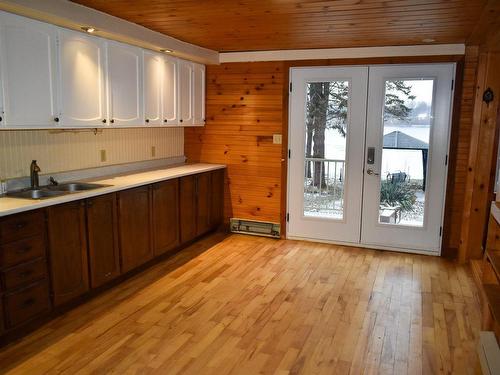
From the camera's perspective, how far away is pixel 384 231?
16.4 feet

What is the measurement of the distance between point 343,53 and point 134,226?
2.92m

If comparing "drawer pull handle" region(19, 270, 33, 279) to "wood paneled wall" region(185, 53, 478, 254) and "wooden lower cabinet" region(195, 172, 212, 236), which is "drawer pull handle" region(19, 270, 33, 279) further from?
"wood paneled wall" region(185, 53, 478, 254)

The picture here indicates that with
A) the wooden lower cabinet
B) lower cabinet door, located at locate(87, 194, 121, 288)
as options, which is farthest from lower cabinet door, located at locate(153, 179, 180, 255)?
lower cabinet door, located at locate(87, 194, 121, 288)

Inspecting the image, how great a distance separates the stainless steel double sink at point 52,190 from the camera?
10.6 feet

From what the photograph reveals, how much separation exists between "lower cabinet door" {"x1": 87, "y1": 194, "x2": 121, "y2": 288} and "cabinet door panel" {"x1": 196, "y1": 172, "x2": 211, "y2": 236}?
1.44 m

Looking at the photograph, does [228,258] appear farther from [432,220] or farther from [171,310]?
[432,220]

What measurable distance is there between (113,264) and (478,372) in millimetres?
2780

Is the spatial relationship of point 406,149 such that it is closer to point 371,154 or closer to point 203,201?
point 371,154

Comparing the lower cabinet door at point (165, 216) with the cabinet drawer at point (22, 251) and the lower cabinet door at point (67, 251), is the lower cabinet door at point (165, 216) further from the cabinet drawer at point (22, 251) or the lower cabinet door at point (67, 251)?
the cabinet drawer at point (22, 251)

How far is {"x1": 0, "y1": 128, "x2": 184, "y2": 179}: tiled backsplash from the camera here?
3385mm

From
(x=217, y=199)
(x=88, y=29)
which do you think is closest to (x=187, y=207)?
(x=217, y=199)

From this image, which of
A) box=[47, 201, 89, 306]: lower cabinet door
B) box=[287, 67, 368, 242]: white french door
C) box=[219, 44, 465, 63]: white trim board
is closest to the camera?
box=[47, 201, 89, 306]: lower cabinet door

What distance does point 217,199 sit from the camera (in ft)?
18.0

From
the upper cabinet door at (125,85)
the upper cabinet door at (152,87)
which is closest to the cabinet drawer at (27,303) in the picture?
the upper cabinet door at (125,85)
